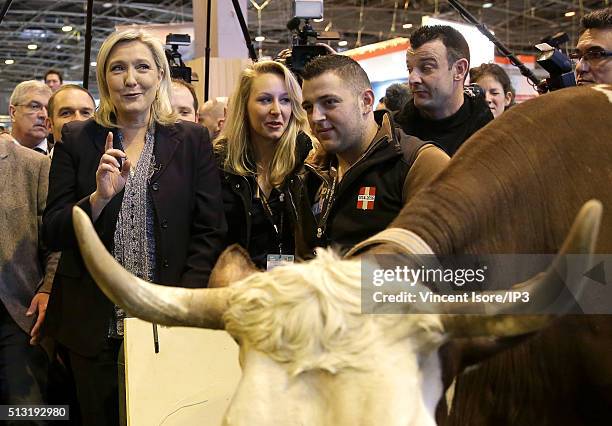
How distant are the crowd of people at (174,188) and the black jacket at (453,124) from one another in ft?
0.05

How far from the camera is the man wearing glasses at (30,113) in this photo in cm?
513

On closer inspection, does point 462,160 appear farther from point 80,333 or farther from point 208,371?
point 80,333

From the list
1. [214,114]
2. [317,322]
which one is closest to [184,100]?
[214,114]

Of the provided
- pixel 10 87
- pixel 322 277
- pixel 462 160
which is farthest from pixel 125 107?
pixel 10 87

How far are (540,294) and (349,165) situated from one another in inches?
51.6

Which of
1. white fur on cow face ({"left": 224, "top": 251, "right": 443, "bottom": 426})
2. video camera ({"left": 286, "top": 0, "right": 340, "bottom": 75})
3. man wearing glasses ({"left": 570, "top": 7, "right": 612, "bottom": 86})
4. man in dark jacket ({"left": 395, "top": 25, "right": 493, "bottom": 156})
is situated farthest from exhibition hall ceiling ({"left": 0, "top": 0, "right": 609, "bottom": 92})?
white fur on cow face ({"left": 224, "top": 251, "right": 443, "bottom": 426})

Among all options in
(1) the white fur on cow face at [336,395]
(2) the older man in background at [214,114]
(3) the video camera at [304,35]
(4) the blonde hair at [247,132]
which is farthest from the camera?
(2) the older man in background at [214,114]

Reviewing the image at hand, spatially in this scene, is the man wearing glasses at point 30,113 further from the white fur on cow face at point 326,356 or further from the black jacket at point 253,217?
the white fur on cow face at point 326,356

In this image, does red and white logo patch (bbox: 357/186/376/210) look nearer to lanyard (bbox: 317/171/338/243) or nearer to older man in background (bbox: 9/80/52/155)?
lanyard (bbox: 317/171/338/243)

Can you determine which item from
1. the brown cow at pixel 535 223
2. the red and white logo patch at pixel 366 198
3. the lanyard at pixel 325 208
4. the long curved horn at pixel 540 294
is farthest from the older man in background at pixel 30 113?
the long curved horn at pixel 540 294

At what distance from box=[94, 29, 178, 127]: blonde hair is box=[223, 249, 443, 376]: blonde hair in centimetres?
145

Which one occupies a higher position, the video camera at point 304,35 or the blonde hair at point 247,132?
the video camera at point 304,35

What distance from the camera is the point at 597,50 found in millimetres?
3410

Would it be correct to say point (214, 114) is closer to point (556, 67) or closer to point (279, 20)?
point (556, 67)
